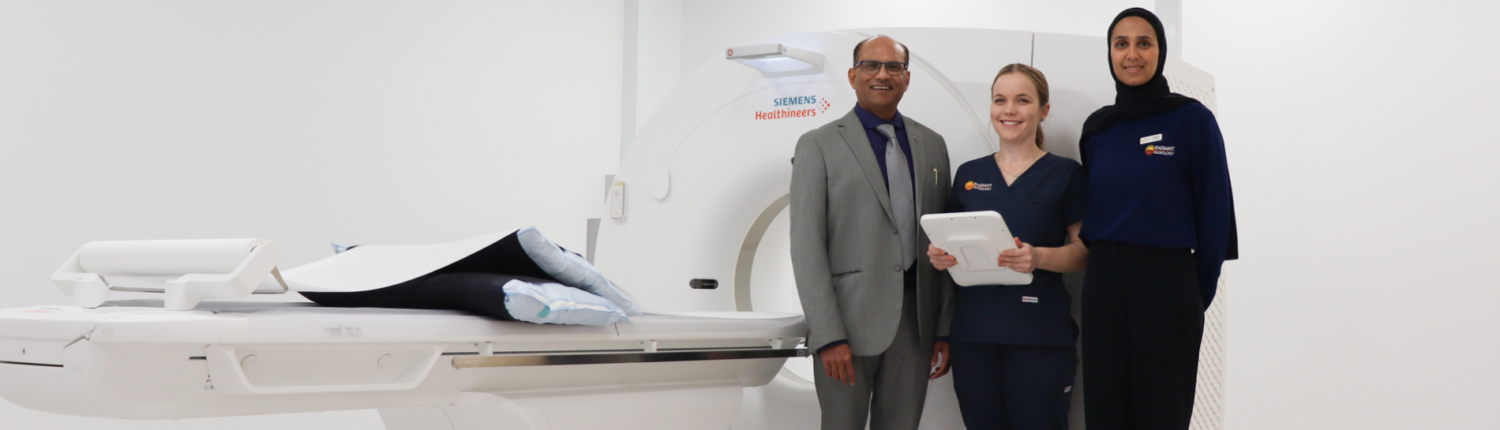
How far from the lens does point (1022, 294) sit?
1.93 m

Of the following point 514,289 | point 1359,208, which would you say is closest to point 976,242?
point 514,289

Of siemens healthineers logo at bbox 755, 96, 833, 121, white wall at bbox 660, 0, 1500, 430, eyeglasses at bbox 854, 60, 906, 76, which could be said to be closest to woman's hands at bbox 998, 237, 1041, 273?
eyeglasses at bbox 854, 60, 906, 76

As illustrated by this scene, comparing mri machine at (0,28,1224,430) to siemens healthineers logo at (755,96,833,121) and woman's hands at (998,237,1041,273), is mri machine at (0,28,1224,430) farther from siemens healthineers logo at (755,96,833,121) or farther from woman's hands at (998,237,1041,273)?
woman's hands at (998,237,1041,273)

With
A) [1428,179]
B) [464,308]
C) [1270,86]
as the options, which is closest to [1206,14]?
[1270,86]

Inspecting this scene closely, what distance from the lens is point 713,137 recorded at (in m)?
2.56

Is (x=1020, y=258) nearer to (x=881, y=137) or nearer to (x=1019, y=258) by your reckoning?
(x=1019, y=258)

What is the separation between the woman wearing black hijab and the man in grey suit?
0.33 m

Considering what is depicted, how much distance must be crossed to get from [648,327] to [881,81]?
2.42ft

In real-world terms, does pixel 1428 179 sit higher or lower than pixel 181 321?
Result: higher

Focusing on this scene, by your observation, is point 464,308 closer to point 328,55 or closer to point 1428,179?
point 328,55

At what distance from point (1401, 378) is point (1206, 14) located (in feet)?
4.36

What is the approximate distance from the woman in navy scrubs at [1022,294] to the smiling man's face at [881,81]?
202 mm

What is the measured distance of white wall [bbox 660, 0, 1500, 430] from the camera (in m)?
3.00

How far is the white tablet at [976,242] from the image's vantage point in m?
1.79
